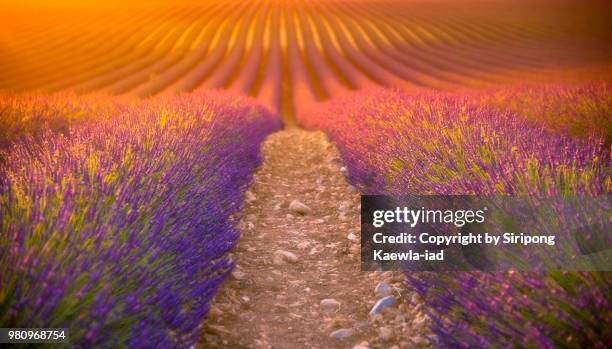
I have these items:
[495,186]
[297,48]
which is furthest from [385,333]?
[297,48]

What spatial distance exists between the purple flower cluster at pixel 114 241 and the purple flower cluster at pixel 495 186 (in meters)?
1.14

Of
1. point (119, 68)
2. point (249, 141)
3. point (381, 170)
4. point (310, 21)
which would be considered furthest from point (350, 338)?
point (310, 21)

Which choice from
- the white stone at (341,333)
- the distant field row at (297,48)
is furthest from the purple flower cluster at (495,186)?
the distant field row at (297,48)

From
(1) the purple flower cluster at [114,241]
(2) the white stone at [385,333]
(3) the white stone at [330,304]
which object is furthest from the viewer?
(3) the white stone at [330,304]

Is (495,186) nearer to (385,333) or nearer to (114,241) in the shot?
(385,333)

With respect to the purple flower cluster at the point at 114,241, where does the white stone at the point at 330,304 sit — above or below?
below

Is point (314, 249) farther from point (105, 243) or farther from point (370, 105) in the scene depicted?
point (370, 105)

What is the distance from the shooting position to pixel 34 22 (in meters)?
18.5

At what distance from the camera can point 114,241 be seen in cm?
165

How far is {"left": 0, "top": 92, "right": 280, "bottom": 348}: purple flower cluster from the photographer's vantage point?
1.36m

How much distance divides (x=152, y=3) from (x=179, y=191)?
30.5m

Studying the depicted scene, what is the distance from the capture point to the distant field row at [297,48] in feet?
46.5

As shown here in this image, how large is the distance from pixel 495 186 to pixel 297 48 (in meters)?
22.2

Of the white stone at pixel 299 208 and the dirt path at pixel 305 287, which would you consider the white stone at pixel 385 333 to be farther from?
the white stone at pixel 299 208
